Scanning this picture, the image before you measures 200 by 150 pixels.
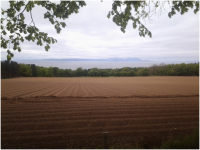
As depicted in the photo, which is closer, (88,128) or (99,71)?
(88,128)

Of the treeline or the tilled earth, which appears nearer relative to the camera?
the tilled earth

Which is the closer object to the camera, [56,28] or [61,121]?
[56,28]

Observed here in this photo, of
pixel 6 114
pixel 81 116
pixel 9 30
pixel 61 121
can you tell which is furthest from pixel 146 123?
pixel 6 114

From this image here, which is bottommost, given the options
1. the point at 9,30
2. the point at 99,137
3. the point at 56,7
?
the point at 99,137

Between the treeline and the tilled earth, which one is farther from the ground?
the treeline

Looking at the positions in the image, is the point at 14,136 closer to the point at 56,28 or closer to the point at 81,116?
the point at 81,116

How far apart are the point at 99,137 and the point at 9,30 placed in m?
5.04

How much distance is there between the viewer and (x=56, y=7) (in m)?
4.52

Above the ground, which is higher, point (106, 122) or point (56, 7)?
point (56, 7)

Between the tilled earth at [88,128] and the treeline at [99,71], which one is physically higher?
the treeline at [99,71]

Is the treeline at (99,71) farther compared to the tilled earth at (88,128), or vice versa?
the treeline at (99,71)

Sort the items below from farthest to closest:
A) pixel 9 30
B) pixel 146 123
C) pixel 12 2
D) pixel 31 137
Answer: pixel 146 123
pixel 31 137
pixel 9 30
pixel 12 2

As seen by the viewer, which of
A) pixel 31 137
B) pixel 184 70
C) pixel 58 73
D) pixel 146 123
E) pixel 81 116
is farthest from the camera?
pixel 58 73

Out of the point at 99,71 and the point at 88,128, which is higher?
the point at 99,71
